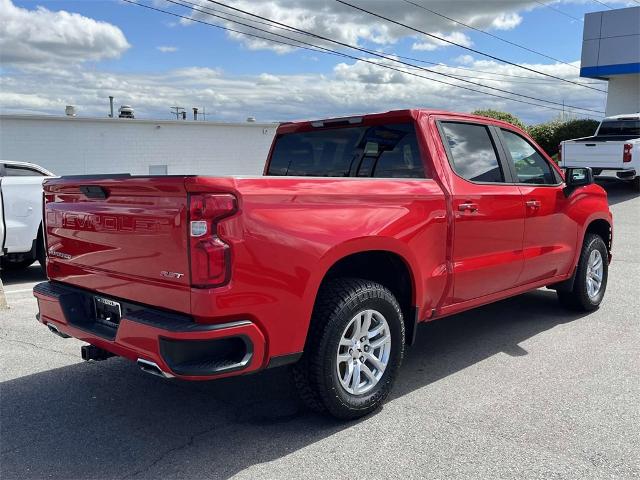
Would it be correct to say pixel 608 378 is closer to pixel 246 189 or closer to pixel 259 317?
pixel 259 317

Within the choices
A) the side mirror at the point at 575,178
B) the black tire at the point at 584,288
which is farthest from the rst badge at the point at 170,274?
the black tire at the point at 584,288

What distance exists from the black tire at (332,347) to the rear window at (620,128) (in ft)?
54.8

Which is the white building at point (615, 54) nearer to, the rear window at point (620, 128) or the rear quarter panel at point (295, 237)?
the rear window at point (620, 128)

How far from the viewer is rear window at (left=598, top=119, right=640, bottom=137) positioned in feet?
60.1

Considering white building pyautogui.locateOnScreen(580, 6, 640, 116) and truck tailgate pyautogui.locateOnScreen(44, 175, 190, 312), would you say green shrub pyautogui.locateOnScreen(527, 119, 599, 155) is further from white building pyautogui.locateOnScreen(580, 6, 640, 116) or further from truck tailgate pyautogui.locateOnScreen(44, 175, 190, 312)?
truck tailgate pyautogui.locateOnScreen(44, 175, 190, 312)

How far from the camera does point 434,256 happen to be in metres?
4.37

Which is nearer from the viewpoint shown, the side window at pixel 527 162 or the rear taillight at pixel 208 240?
the rear taillight at pixel 208 240

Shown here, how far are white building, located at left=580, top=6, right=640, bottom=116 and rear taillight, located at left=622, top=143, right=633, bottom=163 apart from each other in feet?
47.2

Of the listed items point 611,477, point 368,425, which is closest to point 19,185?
point 368,425

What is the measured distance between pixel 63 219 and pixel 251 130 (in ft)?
81.9

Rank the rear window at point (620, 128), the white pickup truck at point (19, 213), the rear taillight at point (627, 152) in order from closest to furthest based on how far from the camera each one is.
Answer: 1. the white pickup truck at point (19, 213)
2. the rear taillight at point (627, 152)
3. the rear window at point (620, 128)

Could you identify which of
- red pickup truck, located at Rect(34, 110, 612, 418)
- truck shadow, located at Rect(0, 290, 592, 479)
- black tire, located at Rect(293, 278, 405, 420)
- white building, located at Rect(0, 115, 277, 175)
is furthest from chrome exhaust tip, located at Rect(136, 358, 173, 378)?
white building, located at Rect(0, 115, 277, 175)

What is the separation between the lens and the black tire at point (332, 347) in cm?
364

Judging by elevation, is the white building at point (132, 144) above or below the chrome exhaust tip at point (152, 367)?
above
